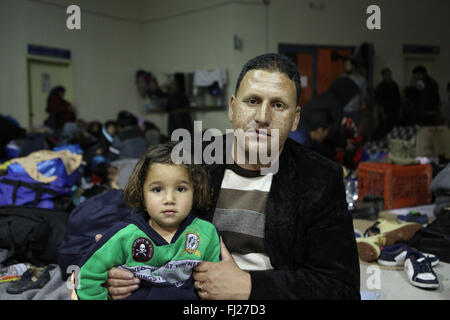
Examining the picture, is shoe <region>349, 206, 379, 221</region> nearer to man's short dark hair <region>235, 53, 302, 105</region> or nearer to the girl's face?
man's short dark hair <region>235, 53, 302, 105</region>

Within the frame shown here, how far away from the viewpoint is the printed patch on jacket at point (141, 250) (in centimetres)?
130

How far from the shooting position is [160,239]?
4.42ft

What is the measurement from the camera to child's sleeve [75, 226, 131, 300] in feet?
4.12

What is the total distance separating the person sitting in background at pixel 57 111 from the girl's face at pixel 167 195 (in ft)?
24.9

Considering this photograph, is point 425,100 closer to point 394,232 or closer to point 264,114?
point 394,232

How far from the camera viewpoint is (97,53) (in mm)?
9750

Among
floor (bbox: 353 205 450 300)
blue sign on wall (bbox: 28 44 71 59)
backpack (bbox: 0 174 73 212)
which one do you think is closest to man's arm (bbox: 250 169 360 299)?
floor (bbox: 353 205 450 300)

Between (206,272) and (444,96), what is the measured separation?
32.7 feet

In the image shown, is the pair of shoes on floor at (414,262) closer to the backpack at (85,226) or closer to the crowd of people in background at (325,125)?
the crowd of people in background at (325,125)

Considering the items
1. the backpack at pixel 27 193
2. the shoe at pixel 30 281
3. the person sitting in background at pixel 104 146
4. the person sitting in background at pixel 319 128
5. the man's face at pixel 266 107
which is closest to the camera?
the man's face at pixel 266 107

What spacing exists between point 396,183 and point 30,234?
11.5ft

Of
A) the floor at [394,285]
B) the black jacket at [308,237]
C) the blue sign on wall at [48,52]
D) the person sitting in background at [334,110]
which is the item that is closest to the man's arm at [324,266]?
the black jacket at [308,237]

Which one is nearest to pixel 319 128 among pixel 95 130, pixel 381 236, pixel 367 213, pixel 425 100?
pixel 367 213
